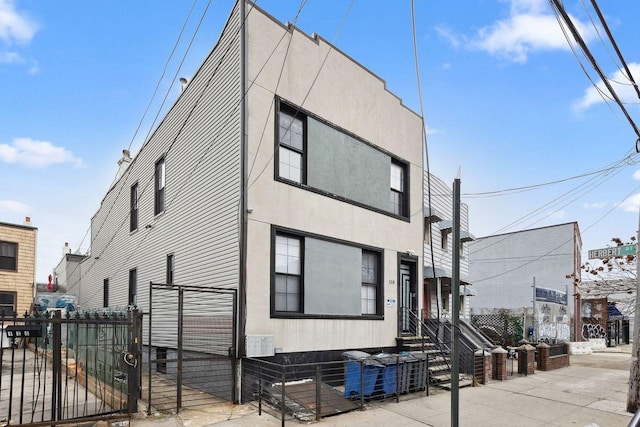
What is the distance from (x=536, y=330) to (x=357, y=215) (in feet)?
38.5

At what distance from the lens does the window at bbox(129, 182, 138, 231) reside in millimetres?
16766

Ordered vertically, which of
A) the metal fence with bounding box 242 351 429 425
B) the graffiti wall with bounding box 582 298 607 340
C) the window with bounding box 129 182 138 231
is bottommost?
the graffiti wall with bounding box 582 298 607 340

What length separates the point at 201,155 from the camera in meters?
12.0

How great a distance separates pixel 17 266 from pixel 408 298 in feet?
73.5

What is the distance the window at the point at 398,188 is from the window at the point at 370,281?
1995 mm

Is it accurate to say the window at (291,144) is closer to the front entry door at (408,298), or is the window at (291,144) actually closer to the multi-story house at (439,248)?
the front entry door at (408,298)

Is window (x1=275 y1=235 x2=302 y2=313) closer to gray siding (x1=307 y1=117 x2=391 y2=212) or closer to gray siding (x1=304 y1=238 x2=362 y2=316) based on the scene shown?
gray siding (x1=304 y1=238 x2=362 y2=316)

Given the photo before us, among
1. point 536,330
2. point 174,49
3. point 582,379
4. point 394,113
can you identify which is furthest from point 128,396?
point 536,330

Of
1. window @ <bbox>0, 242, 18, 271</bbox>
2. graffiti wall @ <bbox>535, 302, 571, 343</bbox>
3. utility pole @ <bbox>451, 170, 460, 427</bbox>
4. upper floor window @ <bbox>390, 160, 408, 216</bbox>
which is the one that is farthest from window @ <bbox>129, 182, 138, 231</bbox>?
graffiti wall @ <bbox>535, 302, 571, 343</bbox>

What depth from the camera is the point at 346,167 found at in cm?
1274

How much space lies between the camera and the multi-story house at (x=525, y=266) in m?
30.5

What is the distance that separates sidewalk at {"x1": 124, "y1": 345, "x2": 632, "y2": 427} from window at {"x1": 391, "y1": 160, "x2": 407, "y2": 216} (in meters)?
5.75

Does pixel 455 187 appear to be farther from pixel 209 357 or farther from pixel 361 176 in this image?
pixel 361 176

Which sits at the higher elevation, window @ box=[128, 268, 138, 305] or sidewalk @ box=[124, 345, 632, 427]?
window @ box=[128, 268, 138, 305]
